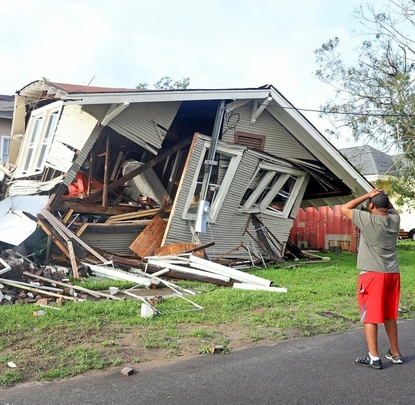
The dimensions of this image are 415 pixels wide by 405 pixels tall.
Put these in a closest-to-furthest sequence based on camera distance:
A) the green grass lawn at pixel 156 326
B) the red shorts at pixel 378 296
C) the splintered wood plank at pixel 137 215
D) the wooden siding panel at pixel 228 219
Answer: the green grass lawn at pixel 156 326, the red shorts at pixel 378 296, the wooden siding panel at pixel 228 219, the splintered wood plank at pixel 137 215

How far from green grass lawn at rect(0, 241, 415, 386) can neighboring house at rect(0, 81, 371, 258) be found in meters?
3.53

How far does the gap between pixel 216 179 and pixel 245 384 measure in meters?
8.25

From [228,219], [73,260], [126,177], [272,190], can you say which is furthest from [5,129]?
[73,260]

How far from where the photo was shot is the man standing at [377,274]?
476 centimetres

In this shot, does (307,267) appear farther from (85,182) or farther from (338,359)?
(338,359)

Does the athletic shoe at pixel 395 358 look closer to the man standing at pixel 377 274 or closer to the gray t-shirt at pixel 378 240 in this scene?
the man standing at pixel 377 274

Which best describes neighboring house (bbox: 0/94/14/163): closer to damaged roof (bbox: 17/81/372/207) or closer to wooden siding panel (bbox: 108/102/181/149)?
damaged roof (bbox: 17/81/372/207)

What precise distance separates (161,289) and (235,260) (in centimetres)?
445

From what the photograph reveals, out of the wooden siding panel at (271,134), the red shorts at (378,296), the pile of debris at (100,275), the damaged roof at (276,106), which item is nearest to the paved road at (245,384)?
the red shorts at (378,296)

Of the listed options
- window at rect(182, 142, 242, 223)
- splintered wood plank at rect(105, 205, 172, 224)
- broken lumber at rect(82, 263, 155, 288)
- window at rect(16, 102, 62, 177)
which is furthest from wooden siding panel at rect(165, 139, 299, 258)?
window at rect(16, 102, 62, 177)

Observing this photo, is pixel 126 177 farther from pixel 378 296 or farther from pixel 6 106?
pixel 6 106

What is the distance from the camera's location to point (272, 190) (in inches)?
529

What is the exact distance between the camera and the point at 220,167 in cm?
1227

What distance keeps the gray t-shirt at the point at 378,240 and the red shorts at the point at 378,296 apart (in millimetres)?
81
